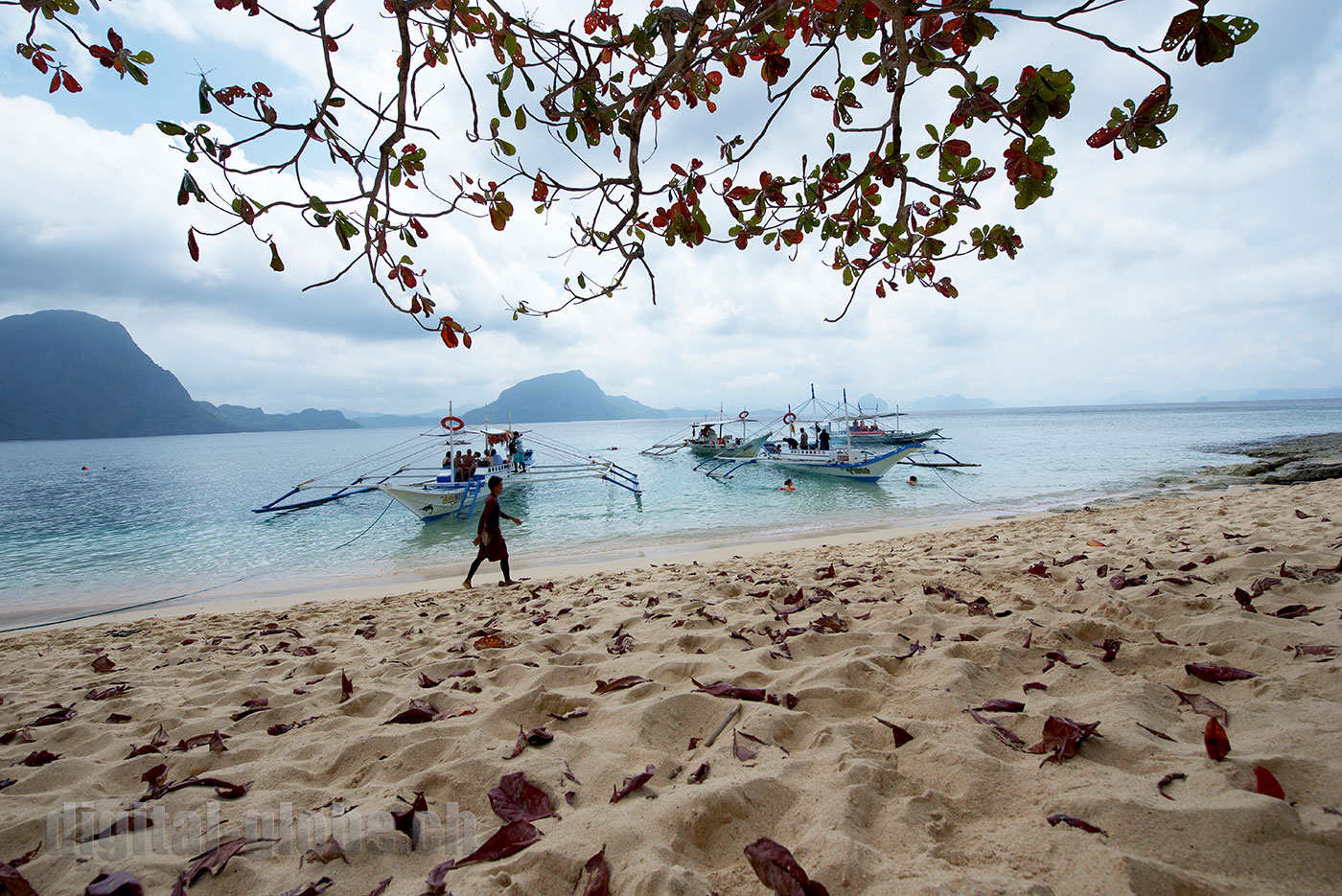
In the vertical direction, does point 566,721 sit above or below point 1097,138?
below

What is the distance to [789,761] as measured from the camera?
80.5 inches

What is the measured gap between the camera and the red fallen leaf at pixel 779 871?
4.66 feet

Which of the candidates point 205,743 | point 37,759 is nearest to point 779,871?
point 205,743

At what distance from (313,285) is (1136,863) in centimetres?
359

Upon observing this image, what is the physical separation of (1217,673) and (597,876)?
2.74 meters

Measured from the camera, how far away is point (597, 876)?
1.54 m

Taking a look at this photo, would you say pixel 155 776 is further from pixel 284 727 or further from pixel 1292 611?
pixel 1292 611

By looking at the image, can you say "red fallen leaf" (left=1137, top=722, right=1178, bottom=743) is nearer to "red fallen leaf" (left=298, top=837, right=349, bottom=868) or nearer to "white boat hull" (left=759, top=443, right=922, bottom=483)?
"red fallen leaf" (left=298, top=837, right=349, bottom=868)

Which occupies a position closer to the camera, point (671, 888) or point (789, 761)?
point (671, 888)

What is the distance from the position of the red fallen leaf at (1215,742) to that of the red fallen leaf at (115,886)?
3419 mm

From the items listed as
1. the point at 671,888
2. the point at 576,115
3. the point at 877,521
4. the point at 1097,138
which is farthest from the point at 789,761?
the point at 877,521

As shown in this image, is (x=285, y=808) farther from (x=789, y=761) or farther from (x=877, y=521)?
(x=877, y=521)

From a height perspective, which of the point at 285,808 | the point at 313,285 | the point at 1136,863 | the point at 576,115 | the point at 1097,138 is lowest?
the point at 285,808

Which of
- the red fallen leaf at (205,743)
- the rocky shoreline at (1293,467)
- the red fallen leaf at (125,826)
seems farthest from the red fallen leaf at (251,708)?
the rocky shoreline at (1293,467)
